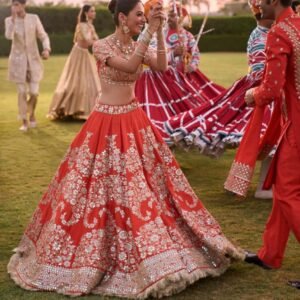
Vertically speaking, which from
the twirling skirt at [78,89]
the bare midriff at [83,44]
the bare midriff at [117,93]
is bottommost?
the twirling skirt at [78,89]

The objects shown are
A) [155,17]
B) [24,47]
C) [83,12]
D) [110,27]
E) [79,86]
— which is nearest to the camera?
[155,17]

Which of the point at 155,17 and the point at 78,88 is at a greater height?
the point at 155,17

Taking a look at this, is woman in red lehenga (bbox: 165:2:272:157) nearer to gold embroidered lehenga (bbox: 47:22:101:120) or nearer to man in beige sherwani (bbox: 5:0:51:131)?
man in beige sherwani (bbox: 5:0:51:131)

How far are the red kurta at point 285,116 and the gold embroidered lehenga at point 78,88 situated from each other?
6720 mm

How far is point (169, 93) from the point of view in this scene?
7594 millimetres

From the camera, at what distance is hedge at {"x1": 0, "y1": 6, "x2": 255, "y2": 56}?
99.2 feet

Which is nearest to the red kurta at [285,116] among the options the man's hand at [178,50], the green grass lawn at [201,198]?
the green grass lawn at [201,198]

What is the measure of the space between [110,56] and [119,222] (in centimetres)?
90

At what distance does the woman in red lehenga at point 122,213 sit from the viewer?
413cm

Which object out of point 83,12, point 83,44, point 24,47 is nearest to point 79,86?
point 83,44

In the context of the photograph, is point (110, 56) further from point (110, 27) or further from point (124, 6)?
point (110, 27)

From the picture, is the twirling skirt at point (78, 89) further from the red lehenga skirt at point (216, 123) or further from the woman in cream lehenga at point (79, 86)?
the red lehenga skirt at point (216, 123)

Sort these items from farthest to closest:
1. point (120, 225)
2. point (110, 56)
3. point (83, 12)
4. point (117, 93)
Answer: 1. point (83, 12)
2. point (117, 93)
3. point (110, 56)
4. point (120, 225)

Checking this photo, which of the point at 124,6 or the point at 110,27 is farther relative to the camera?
the point at 110,27
